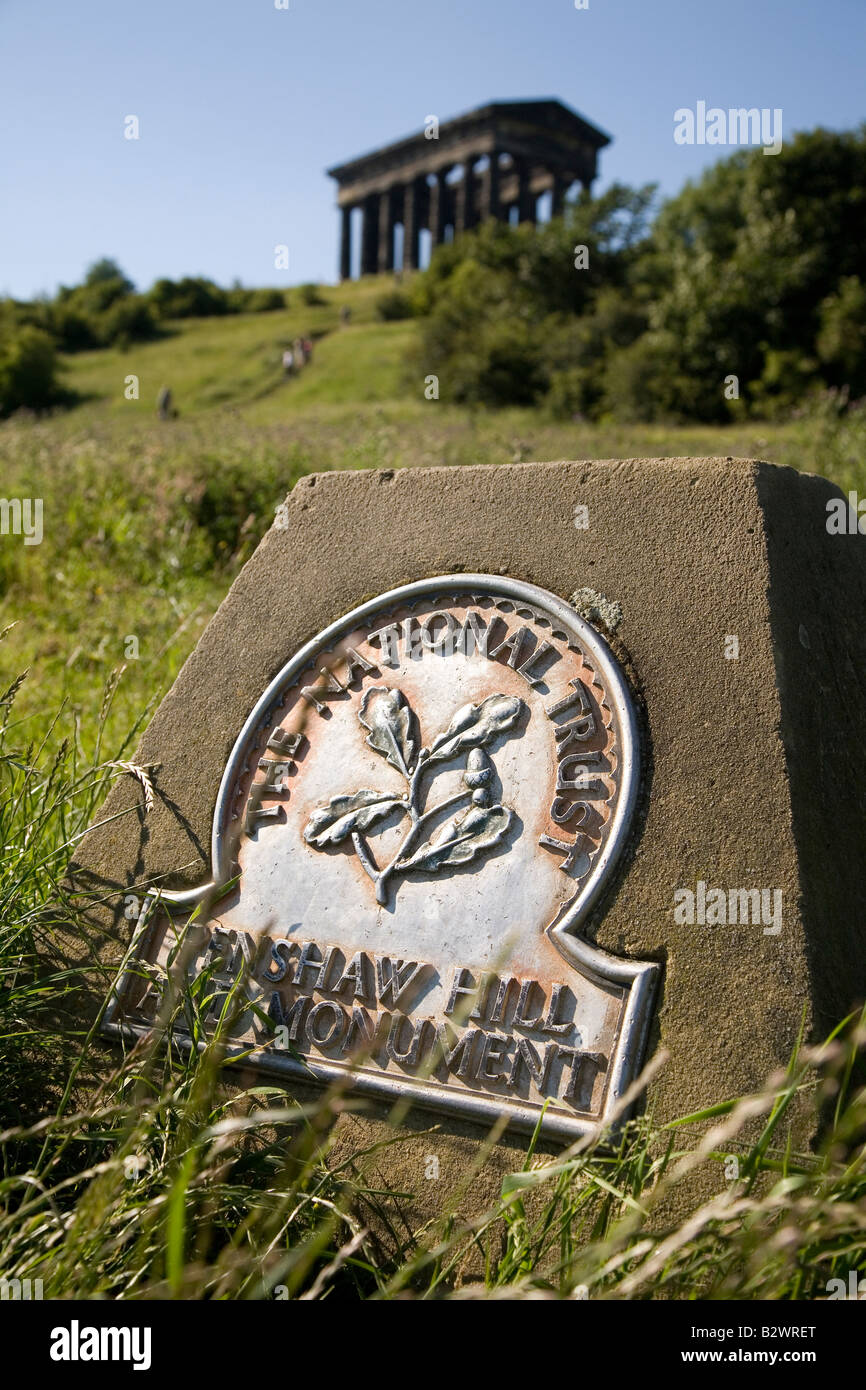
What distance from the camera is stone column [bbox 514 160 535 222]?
52562mm

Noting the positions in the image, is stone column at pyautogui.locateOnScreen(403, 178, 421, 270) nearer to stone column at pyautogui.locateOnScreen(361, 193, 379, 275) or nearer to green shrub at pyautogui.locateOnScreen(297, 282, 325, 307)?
stone column at pyautogui.locateOnScreen(361, 193, 379, 275)

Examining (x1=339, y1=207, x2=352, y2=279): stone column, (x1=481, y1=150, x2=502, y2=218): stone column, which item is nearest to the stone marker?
(x1=481, y1=150, x2=502, y2=218): stone column

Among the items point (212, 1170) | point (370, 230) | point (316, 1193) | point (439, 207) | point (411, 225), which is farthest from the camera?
point (370, 230)

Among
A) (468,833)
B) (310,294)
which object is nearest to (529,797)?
(468,833)

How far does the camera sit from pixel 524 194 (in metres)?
52.6

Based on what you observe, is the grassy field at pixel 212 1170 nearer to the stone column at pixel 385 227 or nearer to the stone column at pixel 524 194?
the stone column at pixel 524 194

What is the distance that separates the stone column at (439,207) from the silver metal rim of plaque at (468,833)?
2262 inches

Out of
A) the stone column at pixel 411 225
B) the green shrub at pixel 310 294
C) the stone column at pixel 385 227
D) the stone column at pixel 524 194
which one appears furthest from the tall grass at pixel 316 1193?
the stone column at pixel 385 227

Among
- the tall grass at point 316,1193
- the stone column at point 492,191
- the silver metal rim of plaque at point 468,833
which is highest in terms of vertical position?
the stone column at point 492,191

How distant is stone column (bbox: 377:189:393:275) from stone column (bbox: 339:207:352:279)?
2.31 meters

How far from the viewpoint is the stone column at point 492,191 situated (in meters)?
51.7

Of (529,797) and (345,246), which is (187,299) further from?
(529,797)

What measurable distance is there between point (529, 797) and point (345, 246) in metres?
64.5
